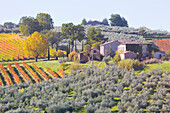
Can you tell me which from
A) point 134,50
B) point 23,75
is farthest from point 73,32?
point 23,75

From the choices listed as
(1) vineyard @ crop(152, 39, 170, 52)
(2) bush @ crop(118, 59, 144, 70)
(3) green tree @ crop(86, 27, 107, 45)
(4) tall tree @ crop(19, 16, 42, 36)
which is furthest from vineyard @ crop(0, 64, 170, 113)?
(4) tall tree @ crop(19, 16, 42, 36)

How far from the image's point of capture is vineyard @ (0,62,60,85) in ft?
183

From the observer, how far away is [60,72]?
61.9m

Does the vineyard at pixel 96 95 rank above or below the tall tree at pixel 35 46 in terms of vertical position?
below

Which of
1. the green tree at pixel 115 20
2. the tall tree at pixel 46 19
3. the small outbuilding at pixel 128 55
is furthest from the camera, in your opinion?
the green tree at pixel 115 20

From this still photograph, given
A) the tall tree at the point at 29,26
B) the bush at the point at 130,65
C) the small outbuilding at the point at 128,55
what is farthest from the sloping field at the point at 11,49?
the bush at the point at 130,65

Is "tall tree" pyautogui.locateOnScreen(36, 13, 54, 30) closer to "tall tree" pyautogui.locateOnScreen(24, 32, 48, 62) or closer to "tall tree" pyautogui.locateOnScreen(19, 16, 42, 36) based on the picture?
"tall tree" pyautogui.locateOnScreen(19, 16, 42, 36)

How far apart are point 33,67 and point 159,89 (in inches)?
1544

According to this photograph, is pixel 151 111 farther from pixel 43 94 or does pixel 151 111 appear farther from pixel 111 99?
pixel 43 94

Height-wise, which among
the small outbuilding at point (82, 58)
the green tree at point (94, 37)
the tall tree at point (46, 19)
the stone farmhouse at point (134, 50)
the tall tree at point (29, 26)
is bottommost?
the small outbuilding at point (82, 58)

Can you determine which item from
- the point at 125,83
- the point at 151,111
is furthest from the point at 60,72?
the point at 151,111

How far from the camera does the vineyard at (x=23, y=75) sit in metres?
55.9

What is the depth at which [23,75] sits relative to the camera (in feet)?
198

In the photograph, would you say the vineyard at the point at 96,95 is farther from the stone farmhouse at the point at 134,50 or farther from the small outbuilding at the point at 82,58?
the small outbuilding at the point at 82,58
